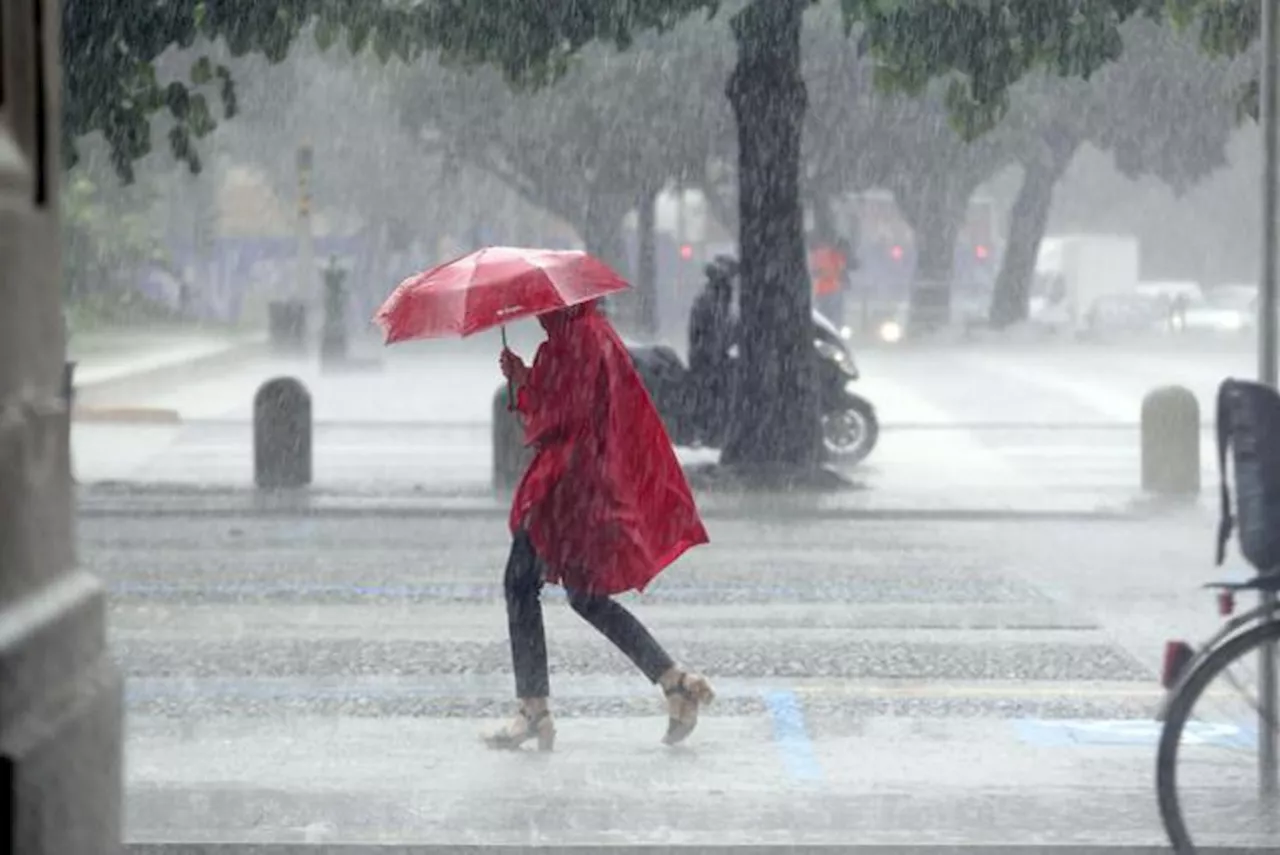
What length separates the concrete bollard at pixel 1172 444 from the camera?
18781 mm

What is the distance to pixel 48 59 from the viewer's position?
368 cm

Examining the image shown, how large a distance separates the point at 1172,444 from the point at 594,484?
446 inches

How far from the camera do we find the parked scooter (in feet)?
68.1

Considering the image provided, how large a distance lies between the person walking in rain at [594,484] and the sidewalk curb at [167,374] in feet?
66.8

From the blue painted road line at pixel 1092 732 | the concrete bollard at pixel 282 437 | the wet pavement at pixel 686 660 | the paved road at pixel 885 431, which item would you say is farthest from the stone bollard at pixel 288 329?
the blue painted road line at pixel 1092 732

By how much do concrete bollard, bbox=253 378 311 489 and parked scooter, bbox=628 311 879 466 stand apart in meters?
2.97

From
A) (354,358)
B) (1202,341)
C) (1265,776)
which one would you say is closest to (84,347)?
(354,358)

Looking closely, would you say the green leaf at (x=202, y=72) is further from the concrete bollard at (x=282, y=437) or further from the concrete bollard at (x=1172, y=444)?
the concrete bollard at (x=1172, y=444)

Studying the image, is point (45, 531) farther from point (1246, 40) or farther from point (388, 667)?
point (1246, 40)

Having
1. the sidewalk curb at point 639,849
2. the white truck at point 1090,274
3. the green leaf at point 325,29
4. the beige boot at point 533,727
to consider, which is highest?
the green leaf at point 325,29

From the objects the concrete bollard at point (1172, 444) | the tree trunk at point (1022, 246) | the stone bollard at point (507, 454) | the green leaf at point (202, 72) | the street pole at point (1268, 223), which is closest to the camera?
the street pole at point (1268, 223)

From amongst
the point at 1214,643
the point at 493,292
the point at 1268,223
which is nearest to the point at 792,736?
the point at 493,292

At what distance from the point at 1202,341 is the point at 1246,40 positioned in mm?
40023

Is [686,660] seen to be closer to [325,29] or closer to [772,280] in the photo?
[325,29]
